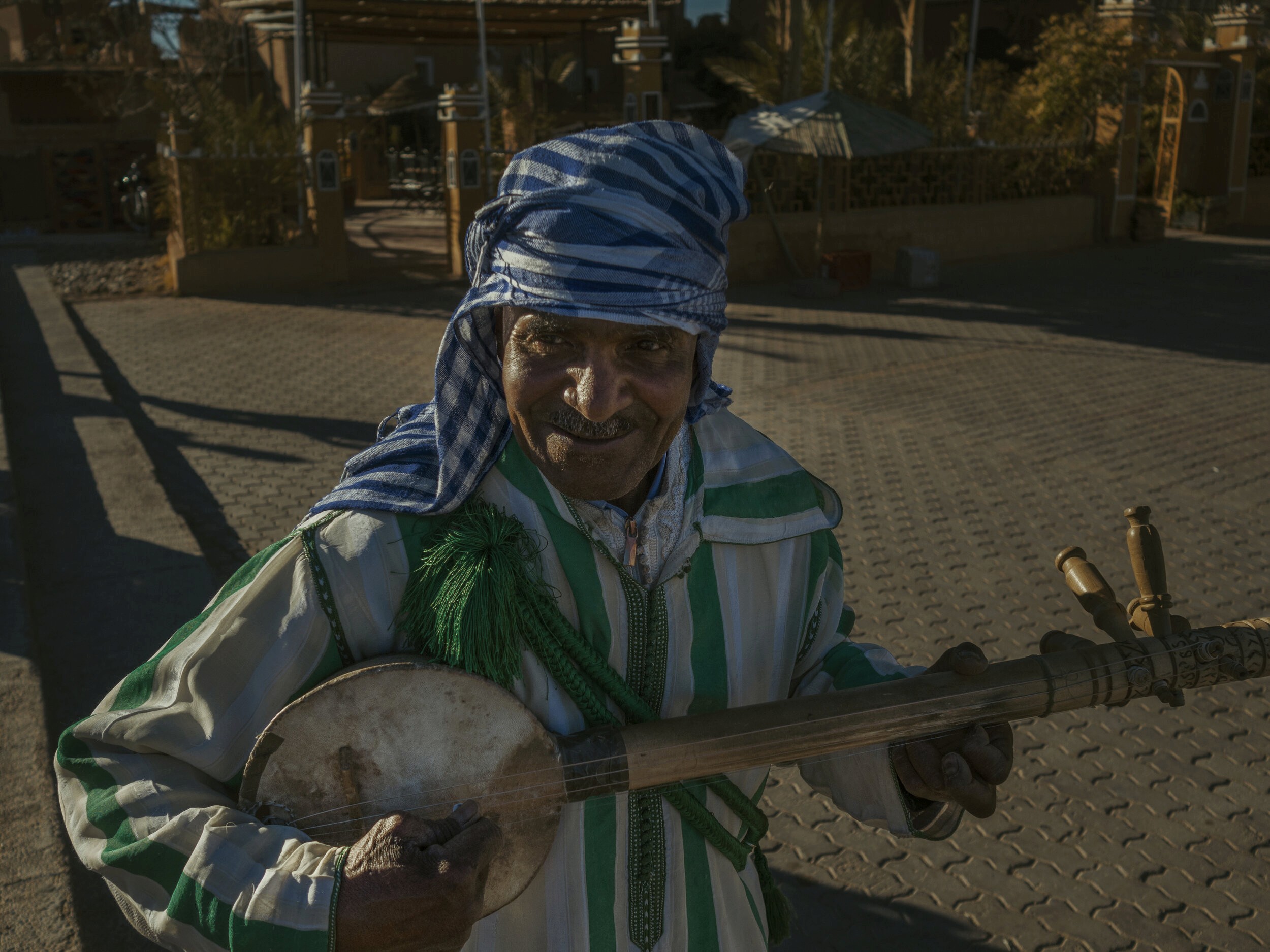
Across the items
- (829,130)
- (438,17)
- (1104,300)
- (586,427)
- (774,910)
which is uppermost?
(438,17)

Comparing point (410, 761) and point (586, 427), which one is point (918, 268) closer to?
point (586, 427)

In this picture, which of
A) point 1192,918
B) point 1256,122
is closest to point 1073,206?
point 1256,122

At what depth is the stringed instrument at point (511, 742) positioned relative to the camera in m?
1.41

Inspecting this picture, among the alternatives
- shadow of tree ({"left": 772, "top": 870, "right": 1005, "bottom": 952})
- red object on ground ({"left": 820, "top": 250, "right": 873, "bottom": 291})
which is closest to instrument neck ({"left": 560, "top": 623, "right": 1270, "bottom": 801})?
shadow of tree ({"left": 772, "top": 870, "right": 1005, "bottom": 952})

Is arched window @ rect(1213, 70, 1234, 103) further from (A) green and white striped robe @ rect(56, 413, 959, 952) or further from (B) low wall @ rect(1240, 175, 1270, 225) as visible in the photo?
(A) green and white striped robe @ rect(56, 413, 959, 952)

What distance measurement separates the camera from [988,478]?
6.66m

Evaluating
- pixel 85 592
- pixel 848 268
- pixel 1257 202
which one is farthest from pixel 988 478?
pixel 1257 202

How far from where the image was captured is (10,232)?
1941cm

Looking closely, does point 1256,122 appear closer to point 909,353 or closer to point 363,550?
point 909,353

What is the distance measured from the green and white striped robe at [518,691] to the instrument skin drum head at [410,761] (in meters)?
0.06

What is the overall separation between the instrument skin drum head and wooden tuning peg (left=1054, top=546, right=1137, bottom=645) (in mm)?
828

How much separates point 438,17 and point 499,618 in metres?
17.7

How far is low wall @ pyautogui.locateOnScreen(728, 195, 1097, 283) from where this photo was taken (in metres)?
14.4

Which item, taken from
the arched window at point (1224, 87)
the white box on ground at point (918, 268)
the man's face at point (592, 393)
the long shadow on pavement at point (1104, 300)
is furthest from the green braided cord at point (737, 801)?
the arched window at point (1224, 87)
